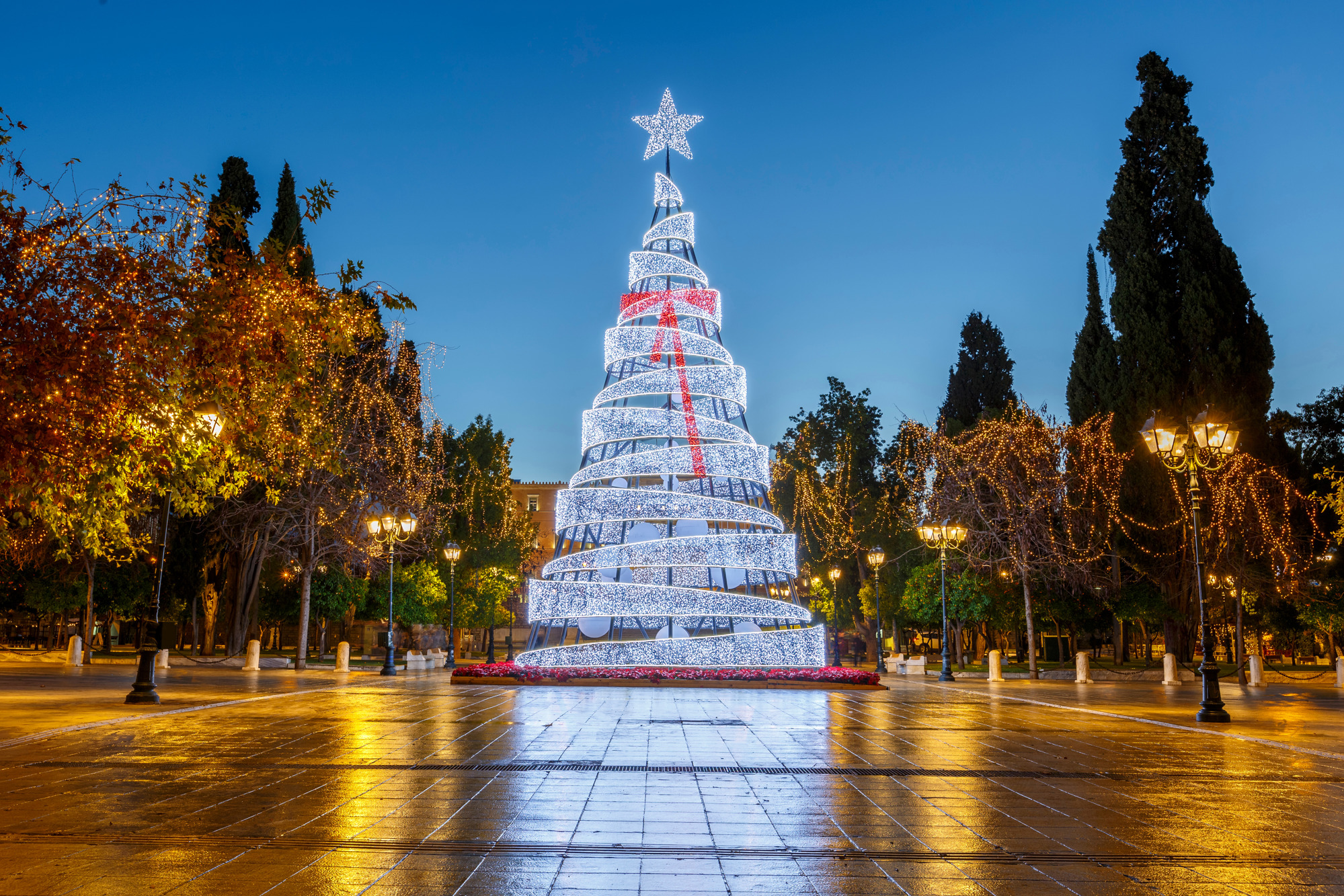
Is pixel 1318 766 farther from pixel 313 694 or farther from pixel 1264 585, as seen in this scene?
pixel 1264 585

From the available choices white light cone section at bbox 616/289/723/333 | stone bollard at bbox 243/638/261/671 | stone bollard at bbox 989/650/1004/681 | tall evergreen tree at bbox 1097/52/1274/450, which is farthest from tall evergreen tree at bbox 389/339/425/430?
tall evergreen tree at bbox 1097/52/1274/450

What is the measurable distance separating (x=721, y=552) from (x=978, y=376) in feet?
107

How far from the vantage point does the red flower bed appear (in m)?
23.6

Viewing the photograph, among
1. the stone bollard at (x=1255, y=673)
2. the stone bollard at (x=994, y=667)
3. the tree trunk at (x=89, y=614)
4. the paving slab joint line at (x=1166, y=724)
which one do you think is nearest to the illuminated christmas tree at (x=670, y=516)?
the paving slab joint line at (x=1166, y=724)

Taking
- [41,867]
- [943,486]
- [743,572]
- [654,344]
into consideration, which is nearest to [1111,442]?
[943,486]

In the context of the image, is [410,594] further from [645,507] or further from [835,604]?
[835,604]

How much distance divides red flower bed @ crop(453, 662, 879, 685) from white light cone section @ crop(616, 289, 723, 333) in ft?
35.2

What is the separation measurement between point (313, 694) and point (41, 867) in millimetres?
15625

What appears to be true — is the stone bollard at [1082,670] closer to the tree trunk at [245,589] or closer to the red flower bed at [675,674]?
the red flower bed at [675,674]

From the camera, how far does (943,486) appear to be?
36094 millimetres

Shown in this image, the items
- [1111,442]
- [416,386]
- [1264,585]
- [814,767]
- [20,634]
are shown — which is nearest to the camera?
[814,767]

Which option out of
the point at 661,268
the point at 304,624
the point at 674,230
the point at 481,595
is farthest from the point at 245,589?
the point at 674,230

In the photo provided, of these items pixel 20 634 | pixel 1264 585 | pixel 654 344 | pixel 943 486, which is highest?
pixel 654 344

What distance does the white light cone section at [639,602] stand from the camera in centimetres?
2466
